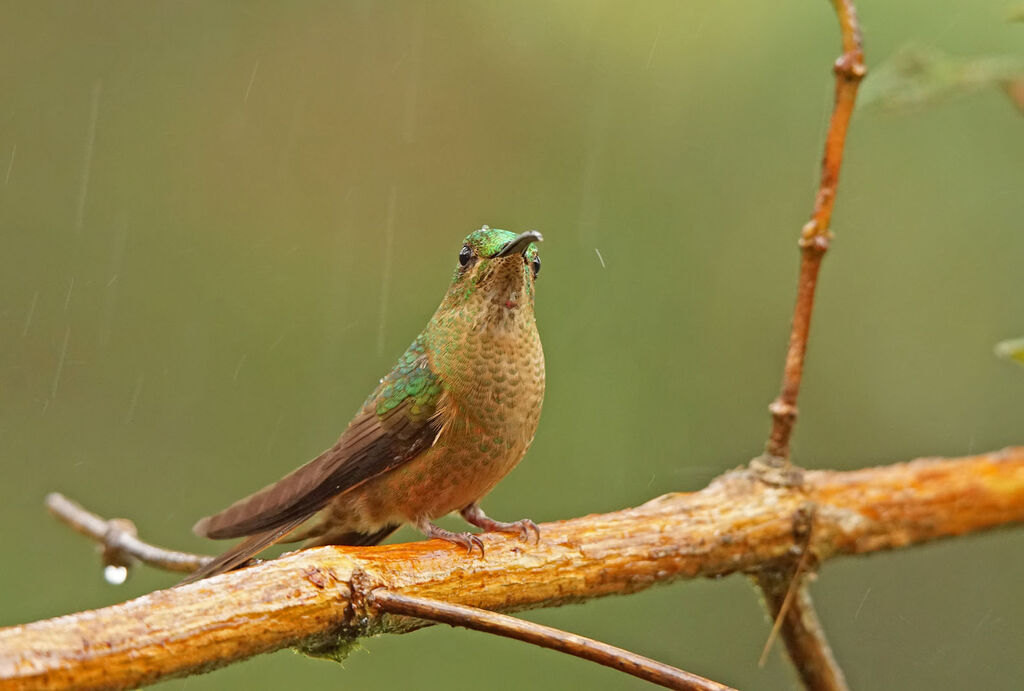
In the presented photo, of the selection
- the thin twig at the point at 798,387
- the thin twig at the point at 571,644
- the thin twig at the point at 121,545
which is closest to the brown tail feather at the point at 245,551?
the thin twig at the point at 121,545

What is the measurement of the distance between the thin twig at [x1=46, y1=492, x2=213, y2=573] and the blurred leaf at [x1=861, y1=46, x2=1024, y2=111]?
180cm

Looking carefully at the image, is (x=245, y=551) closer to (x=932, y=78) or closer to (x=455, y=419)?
(x=455, y=419)

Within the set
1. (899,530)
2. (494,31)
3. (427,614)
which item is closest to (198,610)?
(427,614)

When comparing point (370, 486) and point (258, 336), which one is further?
point (258, 336)

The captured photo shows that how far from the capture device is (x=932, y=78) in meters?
2.04

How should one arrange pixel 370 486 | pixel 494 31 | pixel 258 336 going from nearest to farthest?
pixel 370 486
pixel 258 336
pixel 494 31

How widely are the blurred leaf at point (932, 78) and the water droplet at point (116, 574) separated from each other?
2.06 meters

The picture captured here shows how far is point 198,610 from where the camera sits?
5.43 ft

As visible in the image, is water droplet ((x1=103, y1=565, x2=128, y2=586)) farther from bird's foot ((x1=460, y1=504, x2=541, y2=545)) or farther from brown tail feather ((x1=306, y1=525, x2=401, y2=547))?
bird's foot ((x1=460, y1=504, x2=541, y2=545))

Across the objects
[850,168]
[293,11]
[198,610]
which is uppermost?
[293,11]

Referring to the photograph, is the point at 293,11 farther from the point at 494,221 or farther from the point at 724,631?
the point at 724,631

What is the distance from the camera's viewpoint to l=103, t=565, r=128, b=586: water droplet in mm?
2748

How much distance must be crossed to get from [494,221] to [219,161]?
163 centimetres

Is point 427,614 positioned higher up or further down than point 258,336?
further down
